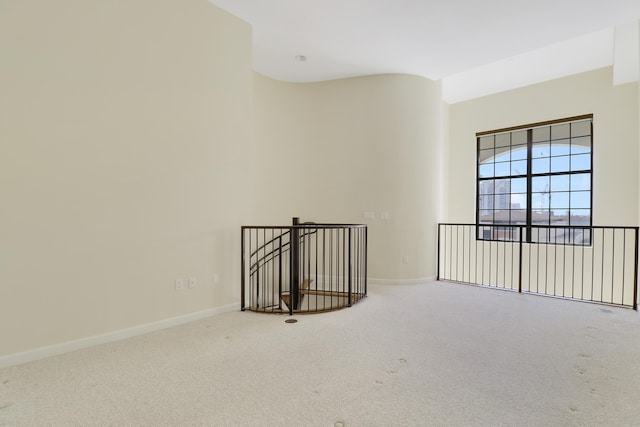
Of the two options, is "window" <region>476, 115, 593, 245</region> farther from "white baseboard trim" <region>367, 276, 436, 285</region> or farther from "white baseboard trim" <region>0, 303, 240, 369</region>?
"white baseboard trim" <region>0, 303, 240, 369</region>

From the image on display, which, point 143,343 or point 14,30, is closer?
point 14,30

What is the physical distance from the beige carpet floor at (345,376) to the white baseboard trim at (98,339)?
0.08 meters

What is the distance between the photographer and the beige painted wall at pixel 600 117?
526cm

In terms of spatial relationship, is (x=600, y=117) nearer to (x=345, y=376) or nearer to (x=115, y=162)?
(x=345, y=376)

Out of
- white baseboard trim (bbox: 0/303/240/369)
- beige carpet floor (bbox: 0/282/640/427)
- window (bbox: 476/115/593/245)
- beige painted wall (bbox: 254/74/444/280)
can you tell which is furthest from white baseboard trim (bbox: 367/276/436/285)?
white baseboard trim (bbox: 0/303/240/369)

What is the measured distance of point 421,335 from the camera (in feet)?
9.98

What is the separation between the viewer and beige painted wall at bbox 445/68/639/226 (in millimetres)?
5258

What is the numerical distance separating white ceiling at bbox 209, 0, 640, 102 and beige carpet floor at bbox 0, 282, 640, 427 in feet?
11.3

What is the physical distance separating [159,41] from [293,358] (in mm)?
3203

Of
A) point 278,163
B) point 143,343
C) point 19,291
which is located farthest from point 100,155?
point 278,163

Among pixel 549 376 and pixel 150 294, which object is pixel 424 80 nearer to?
pixel 549 376

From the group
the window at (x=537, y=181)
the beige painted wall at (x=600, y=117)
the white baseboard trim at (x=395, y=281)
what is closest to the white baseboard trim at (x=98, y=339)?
the white baseboard trim at (x=395, y=281)

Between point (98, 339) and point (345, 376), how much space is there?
214 centimetres

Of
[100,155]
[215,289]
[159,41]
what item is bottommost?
[215,289]
